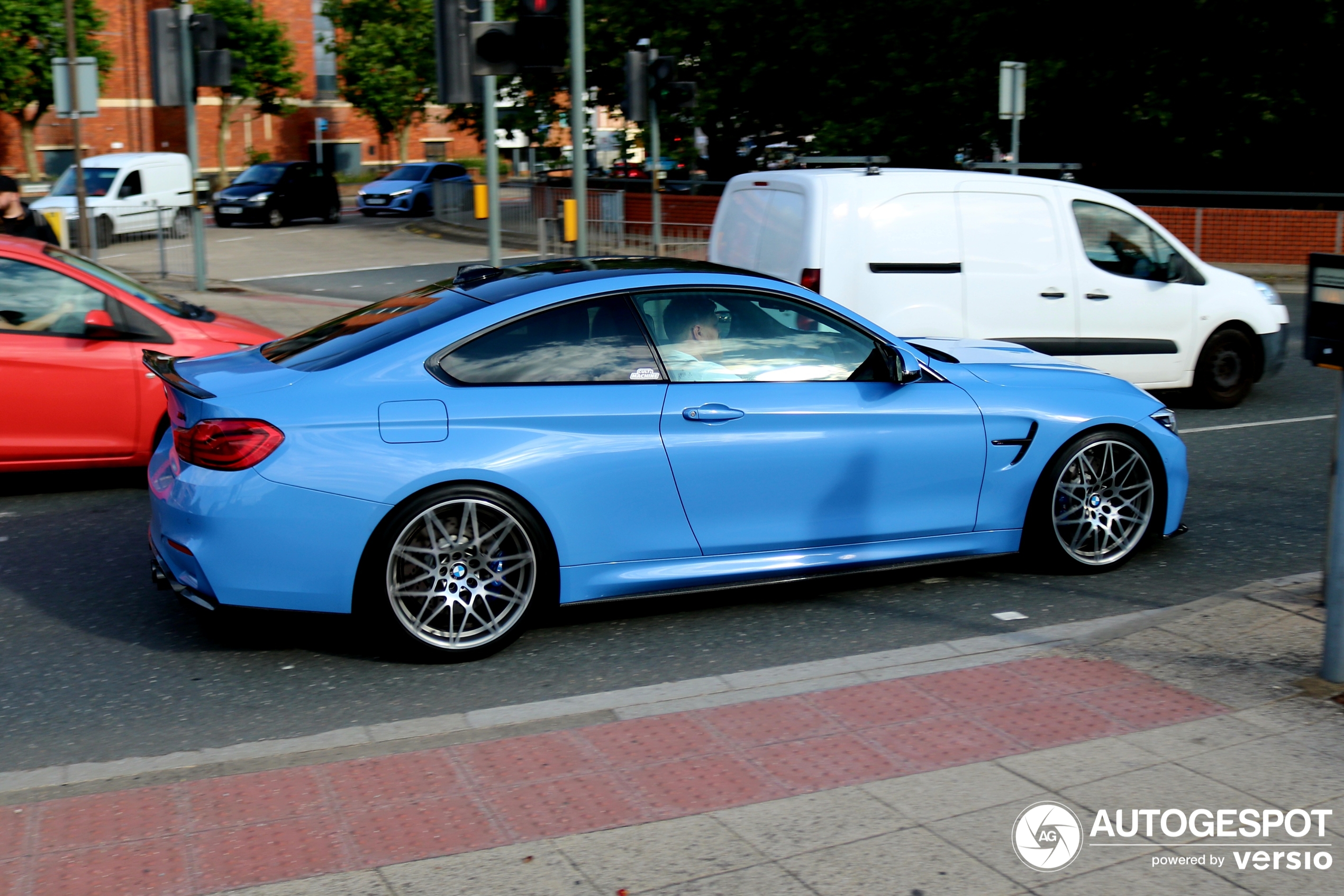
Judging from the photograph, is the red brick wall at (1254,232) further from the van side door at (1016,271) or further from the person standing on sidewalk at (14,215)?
the person standing on sidewalk at (14,215)

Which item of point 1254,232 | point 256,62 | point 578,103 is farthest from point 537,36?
point 256,62

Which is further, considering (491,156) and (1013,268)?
(491,156)

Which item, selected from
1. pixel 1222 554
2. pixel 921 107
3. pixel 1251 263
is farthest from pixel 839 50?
pixel 1222 554

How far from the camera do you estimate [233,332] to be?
8.66 m

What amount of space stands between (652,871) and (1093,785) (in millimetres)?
1361

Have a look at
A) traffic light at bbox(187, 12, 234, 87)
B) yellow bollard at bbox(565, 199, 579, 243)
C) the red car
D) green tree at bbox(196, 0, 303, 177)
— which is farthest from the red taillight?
green tree at bbox(196, 0, 303, 177)

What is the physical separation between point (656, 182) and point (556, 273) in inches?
528

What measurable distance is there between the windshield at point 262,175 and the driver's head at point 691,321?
32.1m

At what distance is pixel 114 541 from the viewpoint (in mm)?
7230

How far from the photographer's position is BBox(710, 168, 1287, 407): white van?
364 inches

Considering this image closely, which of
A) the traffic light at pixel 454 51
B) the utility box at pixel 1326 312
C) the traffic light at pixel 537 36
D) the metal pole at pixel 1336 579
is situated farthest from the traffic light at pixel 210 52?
the metal pole at pixel 1336 579

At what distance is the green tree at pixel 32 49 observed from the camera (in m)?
53.0

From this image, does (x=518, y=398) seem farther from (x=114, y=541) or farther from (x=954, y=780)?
(x=114, y=541)

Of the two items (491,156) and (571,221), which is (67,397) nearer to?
(491,156)
